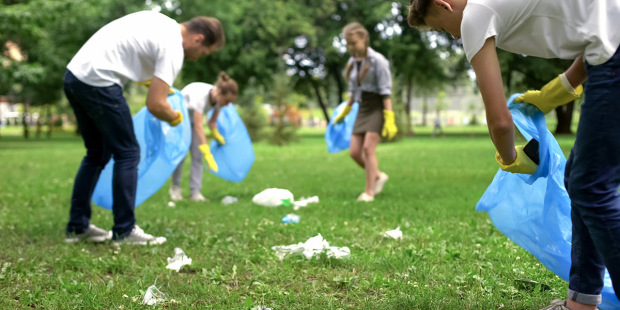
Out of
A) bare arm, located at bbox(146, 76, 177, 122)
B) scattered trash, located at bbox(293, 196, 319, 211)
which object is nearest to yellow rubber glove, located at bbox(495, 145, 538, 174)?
bare arm, located at bbox(146, 76, 177, 122)

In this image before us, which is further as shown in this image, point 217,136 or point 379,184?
point 217,136

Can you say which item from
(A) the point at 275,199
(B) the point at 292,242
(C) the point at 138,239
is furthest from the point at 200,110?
(B) the point at 292,242

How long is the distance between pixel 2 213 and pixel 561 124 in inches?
1077

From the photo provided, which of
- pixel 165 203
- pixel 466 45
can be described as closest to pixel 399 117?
pixel 165 203

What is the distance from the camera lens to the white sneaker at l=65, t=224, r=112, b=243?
13.9 ft

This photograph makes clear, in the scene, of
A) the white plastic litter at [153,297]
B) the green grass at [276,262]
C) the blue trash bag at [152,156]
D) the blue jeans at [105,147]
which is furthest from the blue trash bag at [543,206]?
the blue trash bag at [152,156]

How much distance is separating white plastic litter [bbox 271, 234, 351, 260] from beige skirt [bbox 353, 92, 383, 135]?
9.37ft

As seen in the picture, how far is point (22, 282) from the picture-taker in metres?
3.09

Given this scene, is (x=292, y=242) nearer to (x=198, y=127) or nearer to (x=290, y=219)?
(x=290, y=219)

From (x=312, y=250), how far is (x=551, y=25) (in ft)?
6.64

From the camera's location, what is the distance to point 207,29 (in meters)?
4.27

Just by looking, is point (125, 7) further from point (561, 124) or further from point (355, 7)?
point (561, 124)

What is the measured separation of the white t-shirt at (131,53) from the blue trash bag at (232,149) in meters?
2.96

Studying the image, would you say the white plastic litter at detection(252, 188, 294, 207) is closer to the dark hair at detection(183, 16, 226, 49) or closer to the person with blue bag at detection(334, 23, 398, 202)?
the person with blue bag at detection(334, 23, 398, 202)
